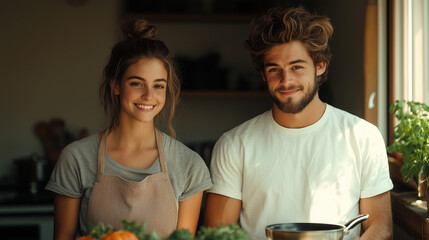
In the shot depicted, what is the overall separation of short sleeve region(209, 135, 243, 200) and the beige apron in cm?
20

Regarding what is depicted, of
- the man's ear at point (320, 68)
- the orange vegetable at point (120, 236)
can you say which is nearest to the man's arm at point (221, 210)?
the man's ear at point (320, 68)

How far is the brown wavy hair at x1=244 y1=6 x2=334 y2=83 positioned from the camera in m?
1.97

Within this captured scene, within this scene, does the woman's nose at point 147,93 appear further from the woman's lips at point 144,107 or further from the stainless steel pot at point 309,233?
the stainless steel pot at point 309,233

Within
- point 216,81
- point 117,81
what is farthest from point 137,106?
point 216,81

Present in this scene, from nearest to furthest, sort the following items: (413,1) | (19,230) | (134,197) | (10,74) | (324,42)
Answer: (134,197) < (324,42) < (413,1) < (19,230) < (10,74)

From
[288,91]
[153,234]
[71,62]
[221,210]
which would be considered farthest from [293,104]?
[71,62]

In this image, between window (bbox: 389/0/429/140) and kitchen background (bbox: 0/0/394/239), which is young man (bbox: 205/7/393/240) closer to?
window (bbox: 389/0/429/140)

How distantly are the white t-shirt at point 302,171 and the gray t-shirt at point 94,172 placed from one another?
11 centimetres

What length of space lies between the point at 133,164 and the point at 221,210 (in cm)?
34

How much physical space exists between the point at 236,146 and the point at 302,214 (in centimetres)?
32

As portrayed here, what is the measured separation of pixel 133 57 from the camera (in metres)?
1.92

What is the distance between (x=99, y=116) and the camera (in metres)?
4.32

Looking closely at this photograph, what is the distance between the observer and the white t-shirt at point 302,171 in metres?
1.95

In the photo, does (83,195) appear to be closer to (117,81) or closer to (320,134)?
(117,81)
